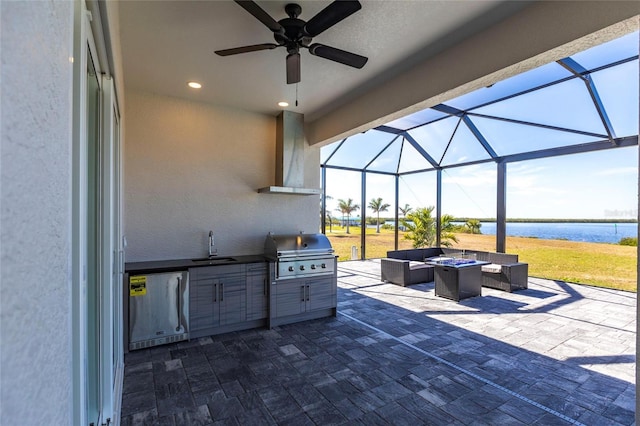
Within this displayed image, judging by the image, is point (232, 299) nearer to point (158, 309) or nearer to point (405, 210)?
point (158, 309)

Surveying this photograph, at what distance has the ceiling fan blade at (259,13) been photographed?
186cm

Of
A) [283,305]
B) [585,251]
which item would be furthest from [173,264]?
[585,251]

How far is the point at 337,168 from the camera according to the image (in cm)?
775

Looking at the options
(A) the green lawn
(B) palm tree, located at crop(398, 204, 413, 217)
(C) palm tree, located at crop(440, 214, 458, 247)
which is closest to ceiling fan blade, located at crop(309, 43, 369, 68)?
(A) the green lawn

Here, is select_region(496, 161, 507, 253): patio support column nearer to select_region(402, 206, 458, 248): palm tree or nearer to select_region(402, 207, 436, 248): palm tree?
select_region(402, 206, 458, 248): palm tree

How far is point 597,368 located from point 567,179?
14.8 feet

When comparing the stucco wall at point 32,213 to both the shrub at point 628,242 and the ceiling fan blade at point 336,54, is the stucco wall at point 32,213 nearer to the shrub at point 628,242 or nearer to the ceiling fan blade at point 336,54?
the ceiling fan blade at point 336,54

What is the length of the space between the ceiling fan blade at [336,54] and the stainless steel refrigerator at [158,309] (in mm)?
2626

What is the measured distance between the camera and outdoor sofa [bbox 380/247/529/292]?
5.51 metres

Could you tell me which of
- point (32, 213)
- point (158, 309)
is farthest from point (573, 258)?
point (32, 213)

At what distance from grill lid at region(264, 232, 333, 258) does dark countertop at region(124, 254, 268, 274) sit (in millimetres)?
208

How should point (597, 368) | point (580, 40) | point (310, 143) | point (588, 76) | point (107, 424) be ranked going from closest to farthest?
point (107, 424) → point (580, 40) → point (597, 368) → point (588, 76) → point (310, 143)

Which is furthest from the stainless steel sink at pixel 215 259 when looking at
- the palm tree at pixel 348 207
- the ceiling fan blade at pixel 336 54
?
the palm tree at pixel 348 207

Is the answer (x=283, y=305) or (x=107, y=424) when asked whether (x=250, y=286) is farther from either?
(x=107, y=424)
